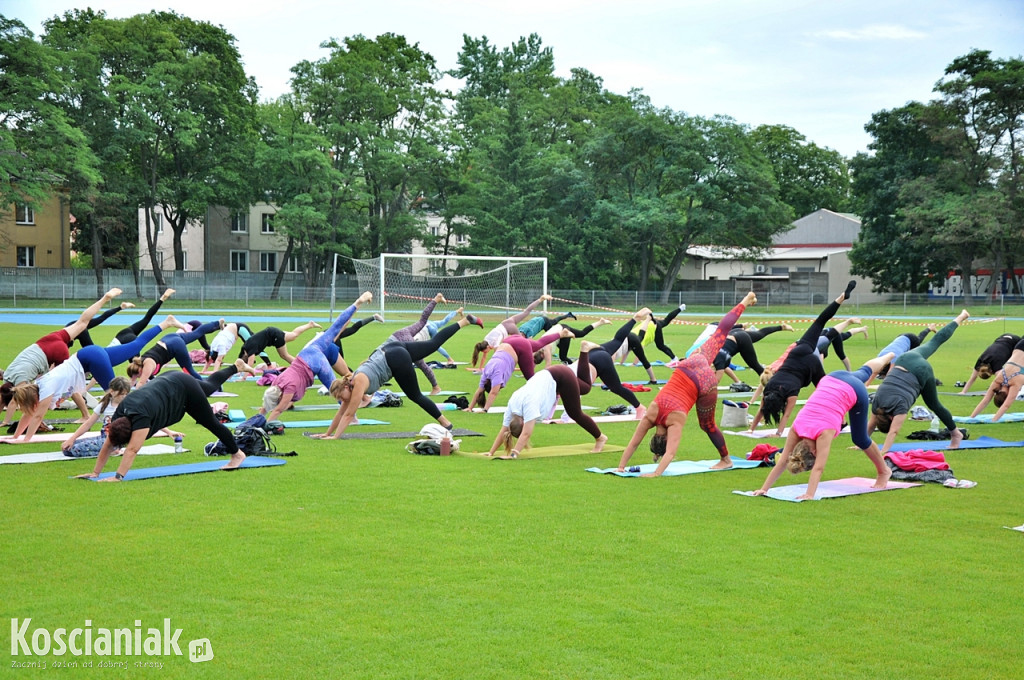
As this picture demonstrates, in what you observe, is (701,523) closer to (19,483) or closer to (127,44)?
(19,483)

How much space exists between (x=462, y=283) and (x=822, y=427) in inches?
1711

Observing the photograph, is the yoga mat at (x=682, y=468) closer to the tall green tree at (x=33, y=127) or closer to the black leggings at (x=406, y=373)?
the black leggings at (x=406, y=373)

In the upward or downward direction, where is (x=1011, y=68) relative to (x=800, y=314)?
upward

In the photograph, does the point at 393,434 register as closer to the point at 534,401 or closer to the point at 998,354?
the point at 534,401

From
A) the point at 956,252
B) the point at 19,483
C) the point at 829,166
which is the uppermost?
the point at 829,166

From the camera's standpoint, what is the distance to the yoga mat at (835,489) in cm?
953

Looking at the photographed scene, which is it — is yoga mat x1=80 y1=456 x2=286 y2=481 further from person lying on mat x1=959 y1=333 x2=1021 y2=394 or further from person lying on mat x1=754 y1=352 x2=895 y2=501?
person lying on mat x1=959 y1=333 x2=1021 y2=394

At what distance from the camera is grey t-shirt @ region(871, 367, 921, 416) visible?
10930 mm

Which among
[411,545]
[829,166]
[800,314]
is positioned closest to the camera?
[411,545]

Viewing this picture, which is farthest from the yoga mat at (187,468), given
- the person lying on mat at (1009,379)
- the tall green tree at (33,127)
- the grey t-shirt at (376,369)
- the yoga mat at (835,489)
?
the tall green tree at (33,127)

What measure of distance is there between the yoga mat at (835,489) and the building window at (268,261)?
65.4m

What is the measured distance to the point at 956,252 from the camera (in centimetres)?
5559

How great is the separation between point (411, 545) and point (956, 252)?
55319mm

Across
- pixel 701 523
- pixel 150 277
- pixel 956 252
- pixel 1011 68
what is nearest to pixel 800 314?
pixel 956 252
